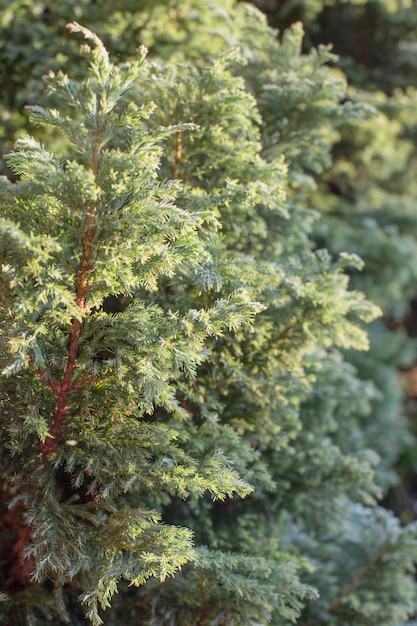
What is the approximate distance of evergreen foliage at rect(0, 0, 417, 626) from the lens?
141 centimetres

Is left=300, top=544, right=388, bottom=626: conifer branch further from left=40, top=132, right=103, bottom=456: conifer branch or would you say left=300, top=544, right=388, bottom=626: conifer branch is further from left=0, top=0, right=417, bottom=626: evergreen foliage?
left=40, top=132, right=103, bottom=456: conifer branch

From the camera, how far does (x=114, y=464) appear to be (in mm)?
1546

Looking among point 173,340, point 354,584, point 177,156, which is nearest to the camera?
point 173,340

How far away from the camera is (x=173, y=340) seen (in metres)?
1.44

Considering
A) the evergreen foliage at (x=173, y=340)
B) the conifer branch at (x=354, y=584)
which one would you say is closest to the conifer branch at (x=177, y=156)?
the evergreen foliage at (x=173, y=340)

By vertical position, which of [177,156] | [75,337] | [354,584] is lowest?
[354,584]

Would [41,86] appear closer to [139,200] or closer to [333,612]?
[139,200]

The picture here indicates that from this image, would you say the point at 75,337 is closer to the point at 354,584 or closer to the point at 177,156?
the point at 177,156

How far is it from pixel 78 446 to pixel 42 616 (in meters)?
0.75

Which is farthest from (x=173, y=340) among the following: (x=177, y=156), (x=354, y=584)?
(x=354, y=584)

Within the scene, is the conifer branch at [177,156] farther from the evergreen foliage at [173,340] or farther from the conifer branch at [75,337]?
the conifer branch at [75,337]

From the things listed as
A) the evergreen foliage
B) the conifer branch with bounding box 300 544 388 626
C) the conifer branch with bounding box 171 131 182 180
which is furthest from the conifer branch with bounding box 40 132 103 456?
the conifer branch with bounding box 300 544 388 626

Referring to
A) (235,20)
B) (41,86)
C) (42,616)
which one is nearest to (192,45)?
(235,20)

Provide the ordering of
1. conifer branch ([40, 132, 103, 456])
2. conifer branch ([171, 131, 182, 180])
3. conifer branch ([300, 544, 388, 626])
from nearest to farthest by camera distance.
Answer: conifer branch ([40, 132, 103, 456])
conifer branch ([171, 131, 182, 180])
conifer branch ([300, 544, 388, 626])
